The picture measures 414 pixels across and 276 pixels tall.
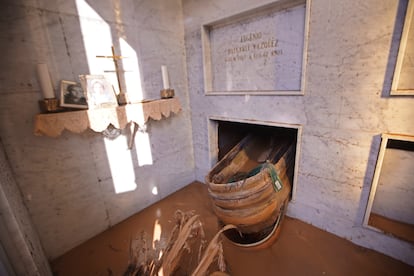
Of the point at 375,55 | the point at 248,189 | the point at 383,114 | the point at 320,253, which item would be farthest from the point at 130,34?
the point at 320,253

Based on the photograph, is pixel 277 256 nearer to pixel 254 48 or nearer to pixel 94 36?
pixel 254 48

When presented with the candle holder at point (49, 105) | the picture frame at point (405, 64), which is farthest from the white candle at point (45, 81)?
the picture frame at point (405, 64)

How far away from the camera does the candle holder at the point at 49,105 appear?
5.13 ft

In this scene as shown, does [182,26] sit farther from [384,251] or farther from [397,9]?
[384,251]

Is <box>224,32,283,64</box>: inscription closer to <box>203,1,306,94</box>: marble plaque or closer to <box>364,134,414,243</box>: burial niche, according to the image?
<box>203,1,306,94</box>: marble plaque

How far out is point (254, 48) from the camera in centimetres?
218

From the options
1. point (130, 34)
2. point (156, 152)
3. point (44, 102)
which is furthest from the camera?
point (156, 152)

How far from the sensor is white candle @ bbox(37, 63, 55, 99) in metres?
1.52

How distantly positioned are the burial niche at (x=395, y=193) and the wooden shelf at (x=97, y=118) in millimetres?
2239

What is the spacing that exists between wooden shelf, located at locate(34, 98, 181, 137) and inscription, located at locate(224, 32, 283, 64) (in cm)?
100

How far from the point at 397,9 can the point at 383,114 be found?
75 centimetres

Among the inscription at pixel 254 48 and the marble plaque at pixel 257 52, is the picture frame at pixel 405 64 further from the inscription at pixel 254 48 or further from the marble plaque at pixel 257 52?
the inscription at pixel 254 48

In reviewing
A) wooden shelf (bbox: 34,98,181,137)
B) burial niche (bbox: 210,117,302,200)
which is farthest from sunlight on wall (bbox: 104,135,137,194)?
burial niche (bbox: 210,117,302,200)

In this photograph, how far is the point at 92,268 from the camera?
1785mm
